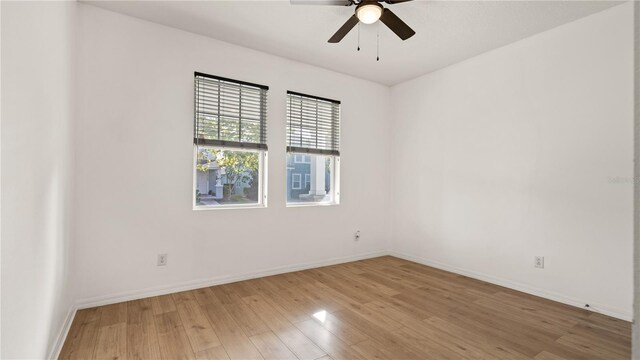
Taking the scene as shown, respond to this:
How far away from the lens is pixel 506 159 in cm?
340

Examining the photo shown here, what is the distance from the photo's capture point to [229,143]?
337 centimetres

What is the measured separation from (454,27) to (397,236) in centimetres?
297

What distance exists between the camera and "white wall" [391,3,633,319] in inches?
104

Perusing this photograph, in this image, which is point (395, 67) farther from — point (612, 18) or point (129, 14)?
point (129, 14)

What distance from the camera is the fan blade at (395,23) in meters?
2.31

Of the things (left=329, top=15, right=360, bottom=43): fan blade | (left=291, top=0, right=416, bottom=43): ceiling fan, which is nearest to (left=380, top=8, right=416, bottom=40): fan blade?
(left=291, top=0, right=416, bottom=43): ceiling fan

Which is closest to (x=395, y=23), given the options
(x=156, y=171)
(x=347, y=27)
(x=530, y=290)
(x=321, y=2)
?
(x=347, y=27)

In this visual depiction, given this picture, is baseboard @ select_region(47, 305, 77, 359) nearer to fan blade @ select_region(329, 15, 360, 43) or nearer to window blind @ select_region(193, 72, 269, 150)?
window blind @ select_region(193, 72, 269, 150)

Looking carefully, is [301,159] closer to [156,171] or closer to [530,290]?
[156,171]

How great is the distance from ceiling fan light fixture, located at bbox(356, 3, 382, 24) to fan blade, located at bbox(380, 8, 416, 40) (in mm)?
61

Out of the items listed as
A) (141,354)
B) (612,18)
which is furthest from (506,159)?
(141,354)

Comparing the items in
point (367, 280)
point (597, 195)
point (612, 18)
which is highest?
point (612, 18)

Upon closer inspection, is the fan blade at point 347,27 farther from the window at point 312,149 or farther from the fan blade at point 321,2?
the window at point 312,149

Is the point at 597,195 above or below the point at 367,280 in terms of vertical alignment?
above
